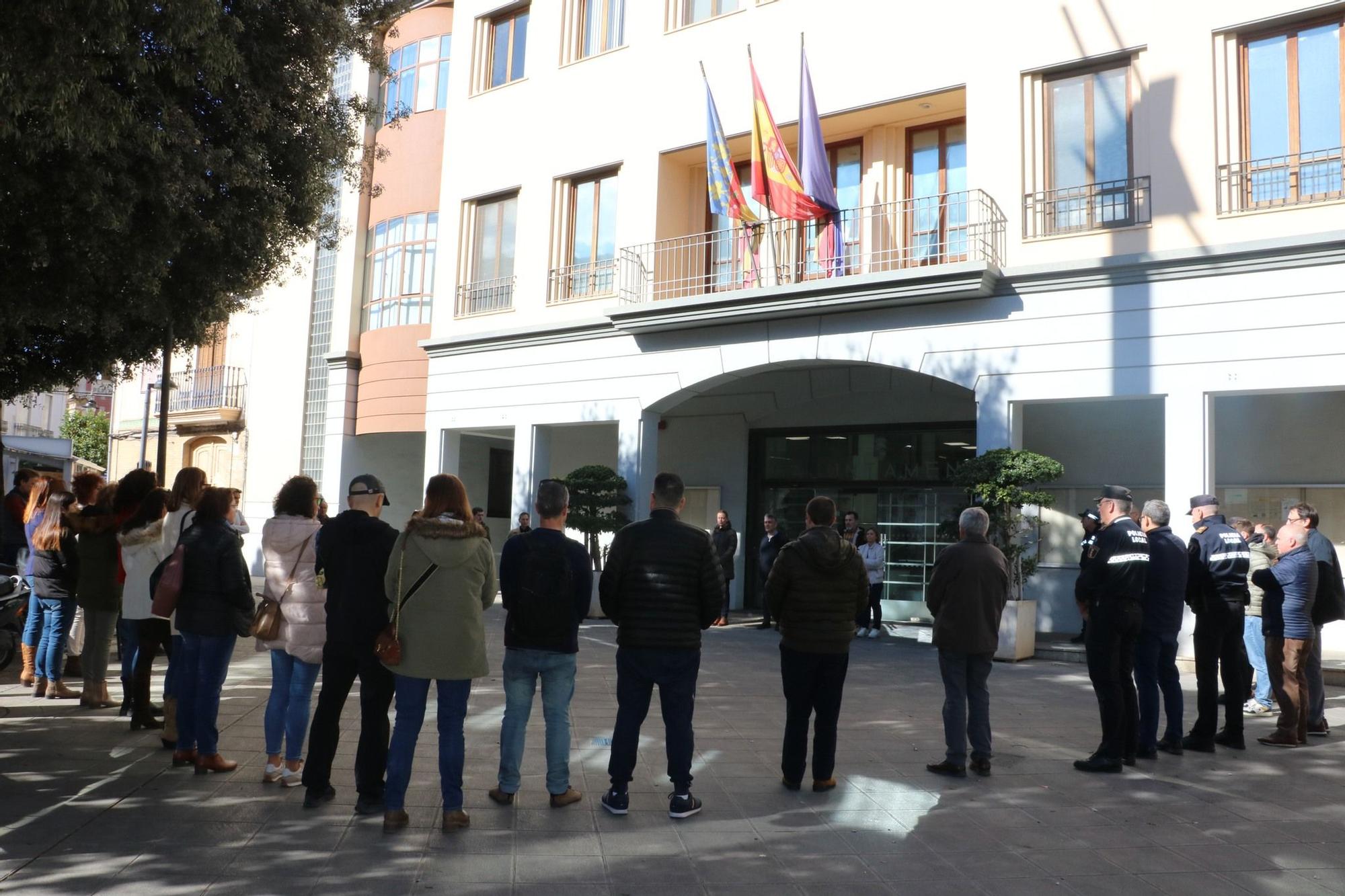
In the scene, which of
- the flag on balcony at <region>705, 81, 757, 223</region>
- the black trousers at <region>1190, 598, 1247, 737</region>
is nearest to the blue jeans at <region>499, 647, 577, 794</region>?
the black trousers at <region>1190, 598, 1247, 737</region>

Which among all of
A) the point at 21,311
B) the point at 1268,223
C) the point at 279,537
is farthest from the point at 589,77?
the point at 279,537

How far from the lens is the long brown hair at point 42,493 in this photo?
948 cm

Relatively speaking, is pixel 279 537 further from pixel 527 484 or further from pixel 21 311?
pixel 527 484

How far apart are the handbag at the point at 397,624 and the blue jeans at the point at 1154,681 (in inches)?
Result: 200

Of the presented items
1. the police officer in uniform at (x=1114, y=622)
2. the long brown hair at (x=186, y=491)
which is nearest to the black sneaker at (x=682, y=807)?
the police officer in uniform at (x=1114, y=622)

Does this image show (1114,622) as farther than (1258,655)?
No

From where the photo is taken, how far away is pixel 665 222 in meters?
17.8

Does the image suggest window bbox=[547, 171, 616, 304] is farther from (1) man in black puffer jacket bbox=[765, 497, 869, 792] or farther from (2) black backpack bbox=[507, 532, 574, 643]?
(2) black backpack bbox=[507, 532, 574, 643]

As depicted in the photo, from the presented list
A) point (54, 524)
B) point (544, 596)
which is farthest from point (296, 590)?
point (54, 524)

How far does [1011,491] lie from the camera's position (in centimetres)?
1301

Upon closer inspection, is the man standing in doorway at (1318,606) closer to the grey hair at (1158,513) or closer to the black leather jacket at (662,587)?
the grey hair at (1158,513)

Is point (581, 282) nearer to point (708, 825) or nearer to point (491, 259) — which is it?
point (491, 259)

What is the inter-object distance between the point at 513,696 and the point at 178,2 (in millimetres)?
4752

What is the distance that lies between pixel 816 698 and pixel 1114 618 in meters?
2.19
